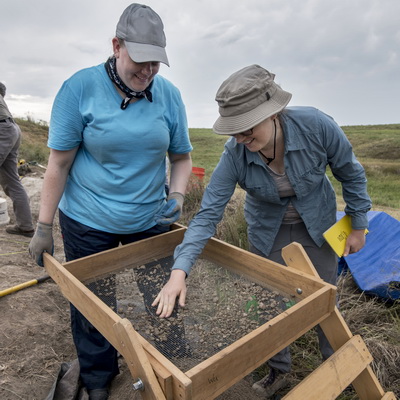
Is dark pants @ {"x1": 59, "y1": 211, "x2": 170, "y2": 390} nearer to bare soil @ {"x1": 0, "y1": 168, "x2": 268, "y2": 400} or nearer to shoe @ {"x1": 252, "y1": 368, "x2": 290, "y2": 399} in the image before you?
bare soil @ {"x1": 0, "y1": 168, "x2": 268, "y2": 400}

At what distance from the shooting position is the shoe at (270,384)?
8.04ft

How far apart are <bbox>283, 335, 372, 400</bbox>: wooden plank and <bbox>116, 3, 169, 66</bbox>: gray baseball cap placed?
1.62 metres

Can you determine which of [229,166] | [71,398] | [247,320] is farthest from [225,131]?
[71,398]

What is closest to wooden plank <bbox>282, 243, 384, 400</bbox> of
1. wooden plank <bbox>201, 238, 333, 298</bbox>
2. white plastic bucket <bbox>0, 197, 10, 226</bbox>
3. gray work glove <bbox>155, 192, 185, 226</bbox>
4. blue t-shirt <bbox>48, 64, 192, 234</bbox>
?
wooden plank <bbox>201, 238, 333, 298</bbox>

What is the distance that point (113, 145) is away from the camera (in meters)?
1.92

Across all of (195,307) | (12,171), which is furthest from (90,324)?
(12,171)

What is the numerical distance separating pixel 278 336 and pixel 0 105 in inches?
186

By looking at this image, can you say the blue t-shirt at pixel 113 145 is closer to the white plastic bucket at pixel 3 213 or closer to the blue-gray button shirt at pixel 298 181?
the blue-gray button shirt at pixel 298 181

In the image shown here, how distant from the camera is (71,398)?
7.58ft

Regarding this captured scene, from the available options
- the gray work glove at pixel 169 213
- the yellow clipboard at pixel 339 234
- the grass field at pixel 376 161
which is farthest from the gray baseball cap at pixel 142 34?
the grass field at pixel 376 161

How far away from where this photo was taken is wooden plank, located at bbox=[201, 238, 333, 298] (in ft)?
5.82

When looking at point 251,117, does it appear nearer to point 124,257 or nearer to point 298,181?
point 298,181

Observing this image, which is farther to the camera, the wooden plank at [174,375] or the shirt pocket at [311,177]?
the shirt pocket at [311,177]

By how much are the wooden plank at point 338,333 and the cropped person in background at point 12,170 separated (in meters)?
4.27
